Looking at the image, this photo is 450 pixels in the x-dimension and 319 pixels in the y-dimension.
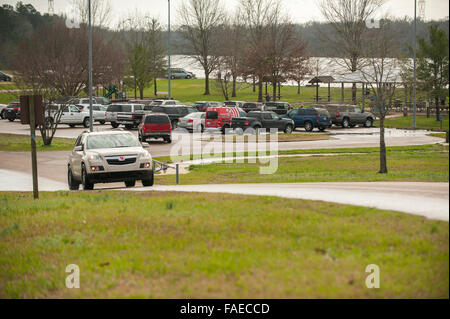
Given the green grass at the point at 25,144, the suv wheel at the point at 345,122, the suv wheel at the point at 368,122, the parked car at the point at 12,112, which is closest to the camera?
the green grass at the point at 25,144

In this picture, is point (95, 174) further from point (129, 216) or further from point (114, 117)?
point (114, 117)

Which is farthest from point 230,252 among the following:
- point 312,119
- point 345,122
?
point 345,122

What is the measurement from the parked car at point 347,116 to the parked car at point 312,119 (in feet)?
12.5

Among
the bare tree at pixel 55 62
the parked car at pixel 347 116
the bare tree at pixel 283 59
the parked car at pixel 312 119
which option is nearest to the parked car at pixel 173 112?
the bare tree at pixel 55 62

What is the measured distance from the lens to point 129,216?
9.15 m

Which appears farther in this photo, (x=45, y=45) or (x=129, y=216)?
(x=45, y=45)

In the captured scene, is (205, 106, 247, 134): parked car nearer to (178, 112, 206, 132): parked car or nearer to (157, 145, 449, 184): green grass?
(178, 112, 206, 132): parked car

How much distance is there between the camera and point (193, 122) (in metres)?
41.3

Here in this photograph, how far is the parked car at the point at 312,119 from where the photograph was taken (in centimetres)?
4328

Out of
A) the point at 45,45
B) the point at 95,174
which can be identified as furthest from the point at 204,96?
the point at 95,174

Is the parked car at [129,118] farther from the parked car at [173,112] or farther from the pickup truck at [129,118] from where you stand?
the parked car at [173,112]

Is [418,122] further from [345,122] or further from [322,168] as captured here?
[322,168]

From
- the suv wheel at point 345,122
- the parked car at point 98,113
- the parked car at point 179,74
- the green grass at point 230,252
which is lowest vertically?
the green grass at point 230,252

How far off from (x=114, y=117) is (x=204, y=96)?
134 ft
